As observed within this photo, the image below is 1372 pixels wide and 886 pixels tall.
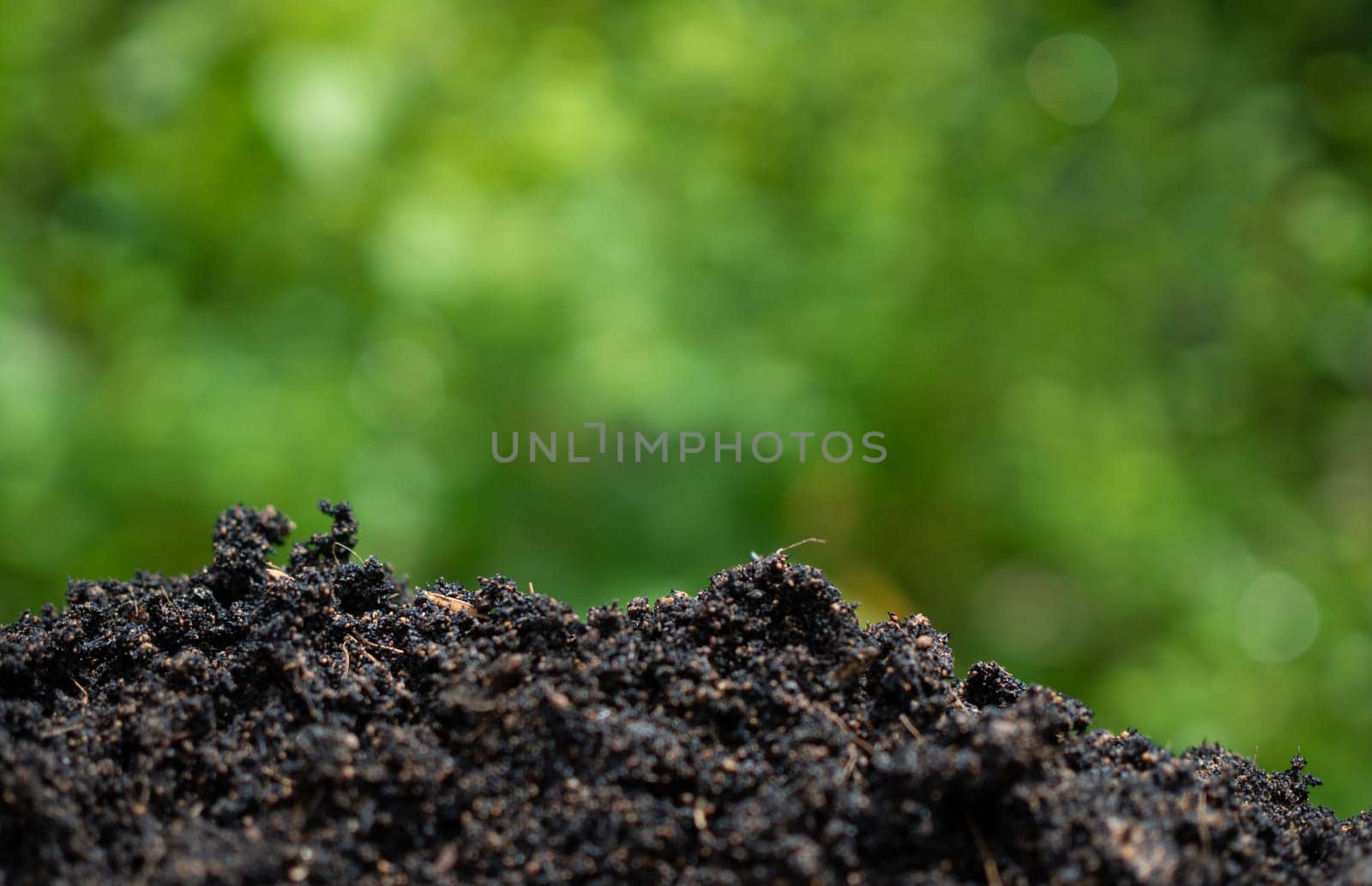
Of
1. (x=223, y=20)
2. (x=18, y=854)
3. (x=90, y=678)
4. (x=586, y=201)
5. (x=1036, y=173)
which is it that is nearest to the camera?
(x=18, y=854)

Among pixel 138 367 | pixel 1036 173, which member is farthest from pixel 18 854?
pixel 1036 173

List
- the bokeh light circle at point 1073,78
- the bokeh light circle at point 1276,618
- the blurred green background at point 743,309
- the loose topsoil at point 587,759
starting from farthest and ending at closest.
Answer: the bokeh light circle at point 1073,78 < the bokeh light circle at point 1276,618 < the blurred green background at point 743,309 < the loose topsoil at point 587,759

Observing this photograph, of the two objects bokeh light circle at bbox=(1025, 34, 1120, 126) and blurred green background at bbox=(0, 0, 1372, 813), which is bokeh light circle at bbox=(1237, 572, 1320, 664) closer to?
blurred green background at bbox=(0, 0, 1372, 813)

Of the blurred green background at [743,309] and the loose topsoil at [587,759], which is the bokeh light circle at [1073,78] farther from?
the loose topsoil at [587,759]

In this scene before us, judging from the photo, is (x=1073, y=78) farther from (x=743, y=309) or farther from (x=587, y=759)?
(x=587, y=759)

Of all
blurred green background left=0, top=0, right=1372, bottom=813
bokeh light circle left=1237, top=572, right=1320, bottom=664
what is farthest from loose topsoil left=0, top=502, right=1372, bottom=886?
bokeh light circle left=1237, top=572, right=1320, bottom=664

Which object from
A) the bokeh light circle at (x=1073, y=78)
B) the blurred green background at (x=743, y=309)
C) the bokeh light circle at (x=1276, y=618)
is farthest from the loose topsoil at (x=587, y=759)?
the bokeh light circle at (x=1073, y=78)

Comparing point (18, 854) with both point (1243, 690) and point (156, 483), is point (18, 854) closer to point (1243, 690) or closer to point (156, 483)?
point (156, 483)
